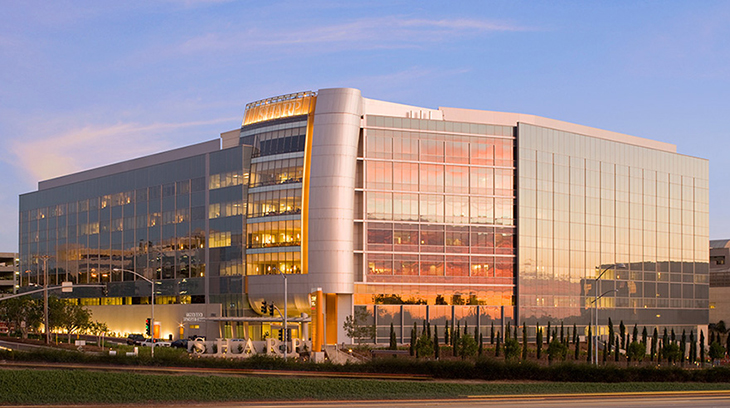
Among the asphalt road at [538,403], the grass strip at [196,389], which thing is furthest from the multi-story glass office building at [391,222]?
the asphalt road at [538,403]

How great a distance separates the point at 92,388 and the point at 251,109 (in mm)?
70931

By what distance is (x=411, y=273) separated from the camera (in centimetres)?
10281

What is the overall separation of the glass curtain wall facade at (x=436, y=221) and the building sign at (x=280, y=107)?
26.8 ft

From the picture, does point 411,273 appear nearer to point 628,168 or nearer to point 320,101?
point 320,101

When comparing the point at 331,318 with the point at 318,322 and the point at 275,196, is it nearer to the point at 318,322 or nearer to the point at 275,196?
the point at 318,322

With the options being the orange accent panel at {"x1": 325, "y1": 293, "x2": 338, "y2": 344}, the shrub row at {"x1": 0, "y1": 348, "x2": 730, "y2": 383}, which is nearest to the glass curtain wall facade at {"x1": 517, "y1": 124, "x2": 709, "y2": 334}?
the orange accent panel at {"x1": 325, "y1": 293, "x2": 338, "y2": 344}

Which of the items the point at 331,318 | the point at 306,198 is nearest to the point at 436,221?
the point at 306,198

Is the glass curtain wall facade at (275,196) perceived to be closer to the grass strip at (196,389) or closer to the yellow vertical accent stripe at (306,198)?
the yellow vertical accent stripe at (306,198)

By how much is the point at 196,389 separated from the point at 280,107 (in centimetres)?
6716

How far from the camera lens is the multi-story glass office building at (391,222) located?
10100cm

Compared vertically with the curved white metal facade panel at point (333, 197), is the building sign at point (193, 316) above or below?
below

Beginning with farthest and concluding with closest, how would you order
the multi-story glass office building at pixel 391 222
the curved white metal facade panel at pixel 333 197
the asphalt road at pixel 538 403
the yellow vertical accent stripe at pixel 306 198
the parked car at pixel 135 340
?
the parked car at pixel 135 340 → the multi-story glass office building at pixel 391 222 → the yellow vertical accent stripe at pixel 306 198 → the curved white metal facade panel at pixel 333 197 → the asphalt road at pixel 538 403

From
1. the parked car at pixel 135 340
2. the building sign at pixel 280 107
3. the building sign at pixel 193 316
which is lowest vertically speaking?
the parked car at pixel 135 340

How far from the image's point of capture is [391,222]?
10212 centimetres
